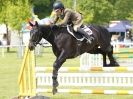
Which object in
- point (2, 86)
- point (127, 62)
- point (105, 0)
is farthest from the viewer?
point (105, 0)

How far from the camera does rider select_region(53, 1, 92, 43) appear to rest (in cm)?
1065

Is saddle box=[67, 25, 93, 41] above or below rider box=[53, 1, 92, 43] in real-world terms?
below

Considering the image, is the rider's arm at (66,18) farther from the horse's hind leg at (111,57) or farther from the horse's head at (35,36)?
the horse's hind leg at (111,57)

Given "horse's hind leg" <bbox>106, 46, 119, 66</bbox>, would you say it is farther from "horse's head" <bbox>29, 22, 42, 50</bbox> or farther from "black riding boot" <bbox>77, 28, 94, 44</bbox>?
"horse's head" <bbox>29, 22, 42, 50</bbox>

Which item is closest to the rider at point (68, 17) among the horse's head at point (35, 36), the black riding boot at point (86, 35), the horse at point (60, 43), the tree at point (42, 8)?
the black riding boot at point (86, 35)

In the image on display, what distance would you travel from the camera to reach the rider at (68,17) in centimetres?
1065

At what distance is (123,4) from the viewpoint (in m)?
64.1

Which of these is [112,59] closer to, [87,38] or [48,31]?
[87,38]

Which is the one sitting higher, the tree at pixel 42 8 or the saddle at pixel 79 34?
the tree at pixel 42 8

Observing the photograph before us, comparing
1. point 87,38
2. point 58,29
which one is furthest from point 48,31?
point 87,38

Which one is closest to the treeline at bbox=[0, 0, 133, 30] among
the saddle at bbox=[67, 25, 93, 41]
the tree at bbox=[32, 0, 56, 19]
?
the tree at bbox=[32, 0, 56, 19]

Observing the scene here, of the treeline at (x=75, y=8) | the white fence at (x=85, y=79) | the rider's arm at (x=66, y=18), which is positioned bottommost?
the white fence at (x=85, y=79)

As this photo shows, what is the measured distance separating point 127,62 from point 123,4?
148ft

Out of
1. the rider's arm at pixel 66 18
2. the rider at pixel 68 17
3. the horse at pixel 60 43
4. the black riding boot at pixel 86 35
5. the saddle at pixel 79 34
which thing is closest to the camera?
the horse at pixel 60 43
